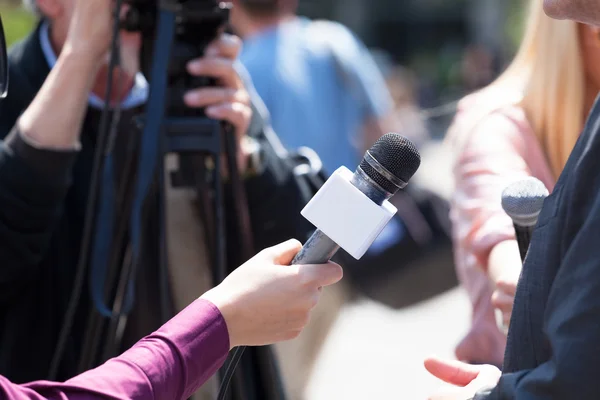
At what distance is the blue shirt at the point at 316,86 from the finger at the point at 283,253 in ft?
7.01

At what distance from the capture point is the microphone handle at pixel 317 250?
112 cm

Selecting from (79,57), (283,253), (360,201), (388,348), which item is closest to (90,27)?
(79,57)

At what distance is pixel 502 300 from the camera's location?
1.55m

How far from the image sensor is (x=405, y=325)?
518 cm

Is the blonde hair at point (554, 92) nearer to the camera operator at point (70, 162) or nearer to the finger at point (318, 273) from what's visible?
the camera operator at point (70, 162)

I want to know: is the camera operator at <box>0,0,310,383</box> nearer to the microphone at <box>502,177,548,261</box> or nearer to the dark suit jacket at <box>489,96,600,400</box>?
the microphone at <box>502,177,548,261</box>

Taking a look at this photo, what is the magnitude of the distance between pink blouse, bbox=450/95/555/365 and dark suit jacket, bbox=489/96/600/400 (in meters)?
0.65

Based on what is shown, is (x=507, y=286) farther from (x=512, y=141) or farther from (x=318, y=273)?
(x=318, y=273)

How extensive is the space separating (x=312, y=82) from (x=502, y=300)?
6.99 feet

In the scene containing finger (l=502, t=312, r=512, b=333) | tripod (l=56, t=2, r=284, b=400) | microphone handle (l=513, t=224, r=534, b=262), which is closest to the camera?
microphone handle (l=513, t=224, r=534, b=262)

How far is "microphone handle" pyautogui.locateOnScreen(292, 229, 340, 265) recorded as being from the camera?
112cm

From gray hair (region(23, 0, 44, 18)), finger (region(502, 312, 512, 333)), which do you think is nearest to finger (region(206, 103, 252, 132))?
gray hair (region(23, 0, 44, 18))

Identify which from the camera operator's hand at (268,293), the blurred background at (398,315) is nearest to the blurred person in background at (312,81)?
the blurred background at (398,315)

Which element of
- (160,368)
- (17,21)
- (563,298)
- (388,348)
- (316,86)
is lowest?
(388,348)
